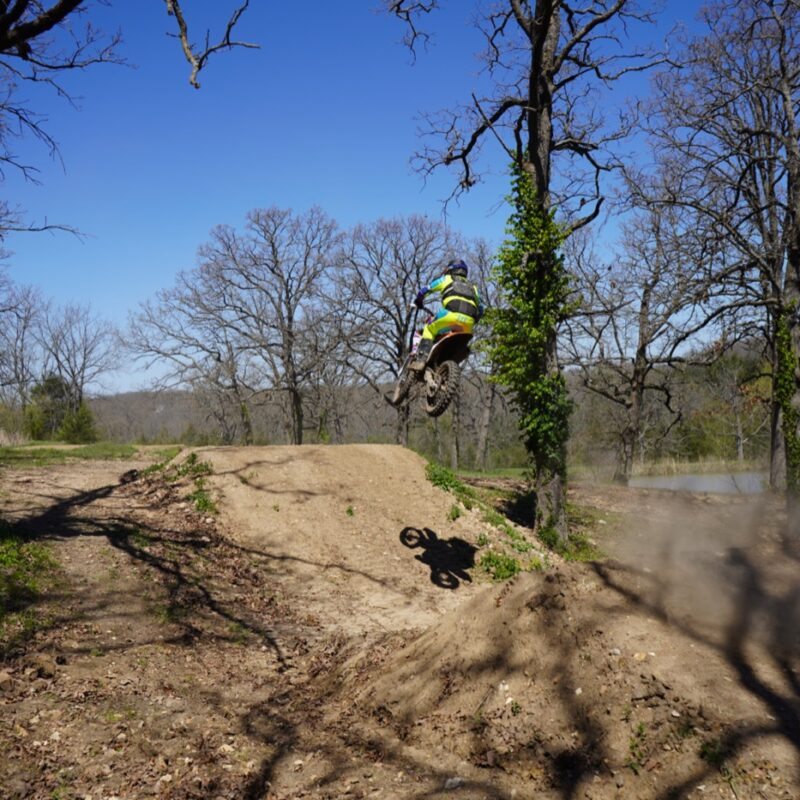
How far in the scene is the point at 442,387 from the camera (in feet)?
29.7

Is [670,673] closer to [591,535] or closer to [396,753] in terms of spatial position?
[396,753]

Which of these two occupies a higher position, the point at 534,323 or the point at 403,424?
the point at 534,323

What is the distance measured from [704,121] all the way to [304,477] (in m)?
13.9

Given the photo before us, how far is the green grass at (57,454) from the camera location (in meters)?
16.8

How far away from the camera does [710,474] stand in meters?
36.5

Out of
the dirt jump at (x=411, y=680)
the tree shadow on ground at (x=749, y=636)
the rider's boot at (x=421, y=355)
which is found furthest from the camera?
the rider's boot at (x=421, y=355)

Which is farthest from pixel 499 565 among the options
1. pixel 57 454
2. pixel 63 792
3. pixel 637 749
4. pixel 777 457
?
pixel 57 454

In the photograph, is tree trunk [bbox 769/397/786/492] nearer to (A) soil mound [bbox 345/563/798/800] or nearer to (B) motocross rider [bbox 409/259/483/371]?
(B) motocross rider [bbox 409/259/483/371]

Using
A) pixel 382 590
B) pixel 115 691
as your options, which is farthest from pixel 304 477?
→ pixel 115 691

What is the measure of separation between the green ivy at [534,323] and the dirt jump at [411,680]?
Result: 192 inches

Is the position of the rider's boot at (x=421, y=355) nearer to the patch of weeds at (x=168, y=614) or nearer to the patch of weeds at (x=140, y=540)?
the patch of weeds at (x=168, y=614)

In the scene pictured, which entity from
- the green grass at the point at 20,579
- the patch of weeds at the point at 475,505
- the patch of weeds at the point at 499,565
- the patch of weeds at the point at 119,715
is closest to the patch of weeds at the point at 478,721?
the patch of weeds at the point at 119,715

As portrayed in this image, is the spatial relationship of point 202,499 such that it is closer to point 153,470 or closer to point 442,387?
point 153,470

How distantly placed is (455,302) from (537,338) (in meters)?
6.32
